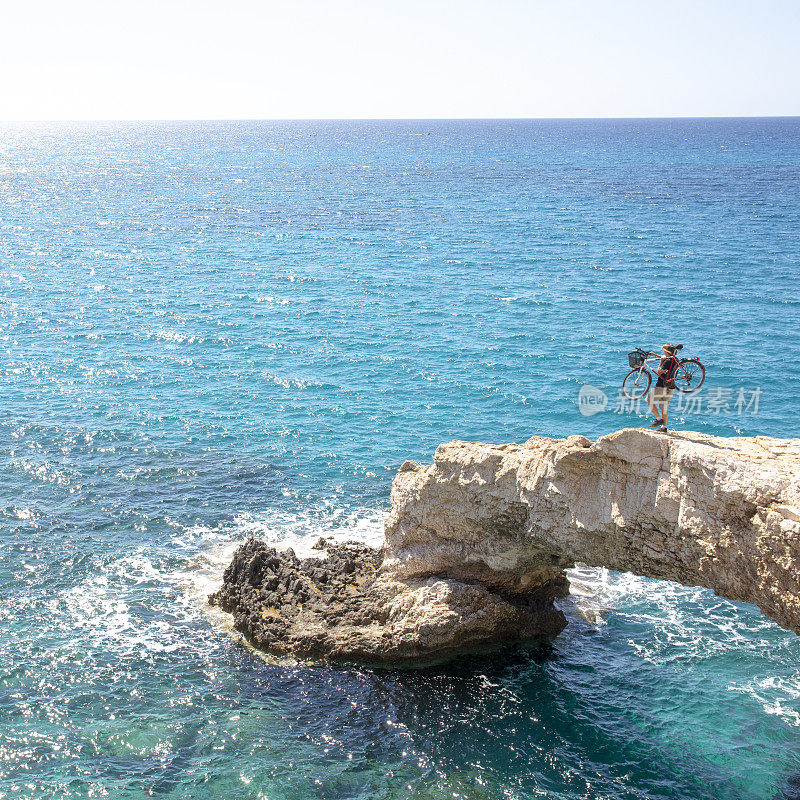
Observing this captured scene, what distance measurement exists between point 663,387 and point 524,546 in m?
6.67

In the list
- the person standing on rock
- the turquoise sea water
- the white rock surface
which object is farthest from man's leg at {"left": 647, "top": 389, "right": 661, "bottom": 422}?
the turquoise sea water

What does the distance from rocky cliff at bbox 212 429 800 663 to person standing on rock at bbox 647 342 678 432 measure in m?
1.07

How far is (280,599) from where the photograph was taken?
1136 inches

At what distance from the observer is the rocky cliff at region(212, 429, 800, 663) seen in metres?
19.9

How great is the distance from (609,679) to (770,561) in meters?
8.80

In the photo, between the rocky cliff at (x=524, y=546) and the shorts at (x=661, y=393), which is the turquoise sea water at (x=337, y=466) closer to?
the rocky cliff at (x=524, y=546)

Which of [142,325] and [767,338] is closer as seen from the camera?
[767,338]

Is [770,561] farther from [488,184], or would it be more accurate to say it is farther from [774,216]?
[488,184]

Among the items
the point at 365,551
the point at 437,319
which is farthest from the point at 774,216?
the point at 365,551

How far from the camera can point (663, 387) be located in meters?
22.8

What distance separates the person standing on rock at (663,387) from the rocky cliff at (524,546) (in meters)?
1.07

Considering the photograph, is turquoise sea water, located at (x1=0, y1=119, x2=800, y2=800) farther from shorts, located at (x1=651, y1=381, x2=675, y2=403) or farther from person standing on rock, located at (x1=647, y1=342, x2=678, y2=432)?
shorts, located at (x1=651, y1=381, x2=675, y2=403)

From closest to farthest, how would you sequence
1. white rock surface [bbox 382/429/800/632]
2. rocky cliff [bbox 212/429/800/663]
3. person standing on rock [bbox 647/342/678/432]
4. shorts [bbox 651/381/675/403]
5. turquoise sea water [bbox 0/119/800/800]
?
white rock surface [bbox 382/429/800/632] → rocky cliff [bbox 212/429/800/663] → person standing on rock [bbox 647/342/678/432] → shorts [bbox 651/381/675/403] → turquoise sea water [bbox 0/119/800/800]

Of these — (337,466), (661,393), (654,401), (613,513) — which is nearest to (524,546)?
(613,513)
